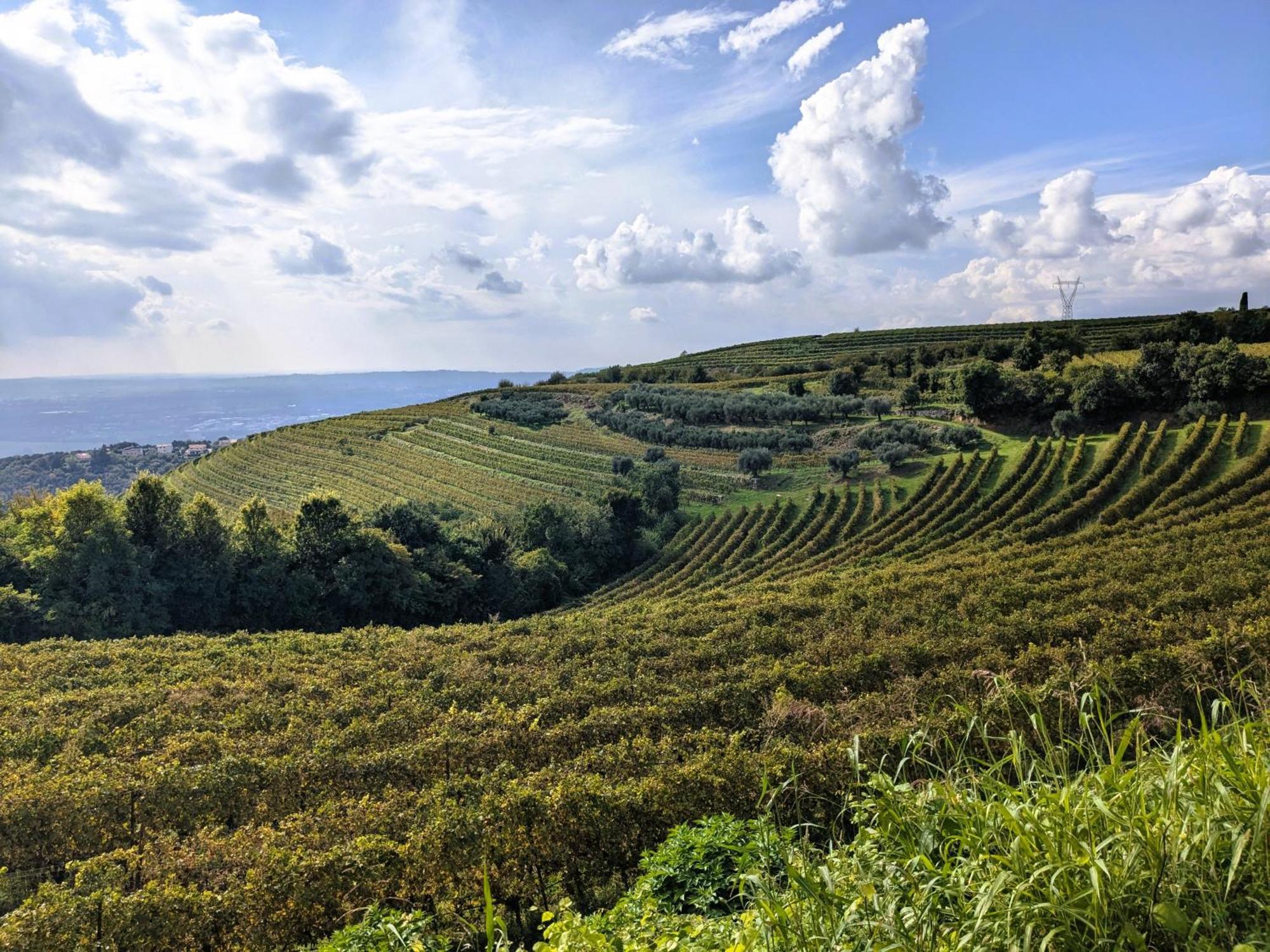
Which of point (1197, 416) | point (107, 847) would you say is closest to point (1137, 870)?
point (107, 847)

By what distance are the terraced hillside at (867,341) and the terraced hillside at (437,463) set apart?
93.9ft

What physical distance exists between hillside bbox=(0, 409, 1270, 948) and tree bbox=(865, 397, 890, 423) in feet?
120

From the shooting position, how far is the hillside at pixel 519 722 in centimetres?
843

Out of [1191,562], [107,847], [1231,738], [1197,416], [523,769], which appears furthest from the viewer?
[1197,416]

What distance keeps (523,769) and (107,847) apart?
6336mm

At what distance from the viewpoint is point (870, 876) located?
3824 millimetres

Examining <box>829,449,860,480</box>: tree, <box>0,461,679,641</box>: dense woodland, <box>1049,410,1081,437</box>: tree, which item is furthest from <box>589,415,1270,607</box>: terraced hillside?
<box>0,461,679,641</box>: dense woodland

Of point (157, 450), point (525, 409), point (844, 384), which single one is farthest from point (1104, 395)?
point (157, 450)

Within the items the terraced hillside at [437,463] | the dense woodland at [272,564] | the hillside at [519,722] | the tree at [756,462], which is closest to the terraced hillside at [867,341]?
the terraced hillside at [437,463]

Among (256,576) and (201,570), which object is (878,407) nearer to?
(256,576)

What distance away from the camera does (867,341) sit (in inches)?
4254

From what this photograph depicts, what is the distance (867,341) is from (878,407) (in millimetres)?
47802

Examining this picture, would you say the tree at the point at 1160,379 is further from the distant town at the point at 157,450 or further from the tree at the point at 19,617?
the distant town at the point at 157,450

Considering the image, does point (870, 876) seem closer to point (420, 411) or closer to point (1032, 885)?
point (1032, 885)
